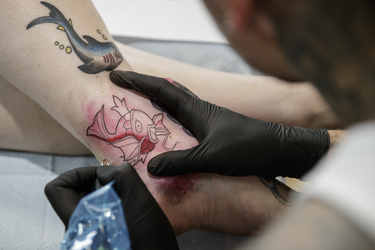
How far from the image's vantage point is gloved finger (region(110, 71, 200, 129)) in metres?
1.09

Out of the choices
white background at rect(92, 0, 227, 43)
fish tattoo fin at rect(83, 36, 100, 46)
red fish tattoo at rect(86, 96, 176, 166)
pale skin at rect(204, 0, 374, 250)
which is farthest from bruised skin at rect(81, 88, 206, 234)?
white background at rect(92, 0, 227, 43)

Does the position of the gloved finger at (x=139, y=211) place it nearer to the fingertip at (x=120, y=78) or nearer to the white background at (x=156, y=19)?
the fingertip at (x=120, y=78)

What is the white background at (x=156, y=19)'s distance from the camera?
8.03 feet

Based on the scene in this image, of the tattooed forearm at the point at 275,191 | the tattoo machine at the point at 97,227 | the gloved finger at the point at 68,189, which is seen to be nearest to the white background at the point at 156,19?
the tattooed forearm at the point at 275,191

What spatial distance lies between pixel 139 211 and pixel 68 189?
0.74ft

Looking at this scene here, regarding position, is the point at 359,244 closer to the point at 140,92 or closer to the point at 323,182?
the point at 323,182

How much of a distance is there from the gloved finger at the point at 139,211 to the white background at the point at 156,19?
5.71ft

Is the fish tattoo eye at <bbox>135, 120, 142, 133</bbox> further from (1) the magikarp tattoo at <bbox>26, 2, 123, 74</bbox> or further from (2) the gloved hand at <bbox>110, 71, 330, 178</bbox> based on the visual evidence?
(1) the magikarp tattoo at <bbox>26, 2, 123, 74</bbox>

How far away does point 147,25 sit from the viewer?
2.51 metres

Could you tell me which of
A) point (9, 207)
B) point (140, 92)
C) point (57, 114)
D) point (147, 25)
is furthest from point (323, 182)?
point (147, 25)

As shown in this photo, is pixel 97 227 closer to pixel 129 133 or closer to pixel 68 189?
pixel 68 189

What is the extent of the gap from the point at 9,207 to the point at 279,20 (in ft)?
4.01

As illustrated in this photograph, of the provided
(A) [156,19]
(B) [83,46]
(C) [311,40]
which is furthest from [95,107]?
(A) [156,19]

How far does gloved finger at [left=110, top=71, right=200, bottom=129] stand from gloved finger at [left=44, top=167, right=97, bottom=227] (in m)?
0.36
